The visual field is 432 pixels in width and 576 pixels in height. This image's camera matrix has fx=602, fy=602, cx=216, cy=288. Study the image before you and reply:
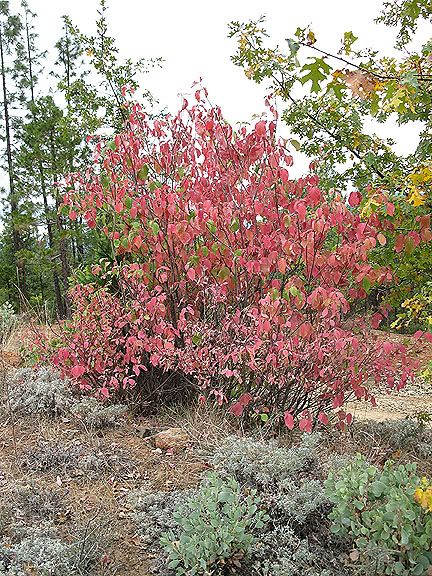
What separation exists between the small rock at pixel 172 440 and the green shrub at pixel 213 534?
1009mm

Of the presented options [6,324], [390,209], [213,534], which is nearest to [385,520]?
[213,534]

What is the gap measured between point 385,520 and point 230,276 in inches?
74.4

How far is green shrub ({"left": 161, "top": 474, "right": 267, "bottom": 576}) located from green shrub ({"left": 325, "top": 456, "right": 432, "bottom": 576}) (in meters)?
0.34

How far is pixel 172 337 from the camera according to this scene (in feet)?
12.4

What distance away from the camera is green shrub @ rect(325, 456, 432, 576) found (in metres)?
2.15

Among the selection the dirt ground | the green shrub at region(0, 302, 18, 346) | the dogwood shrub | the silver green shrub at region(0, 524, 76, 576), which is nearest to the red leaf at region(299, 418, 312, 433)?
the dogwood shrub

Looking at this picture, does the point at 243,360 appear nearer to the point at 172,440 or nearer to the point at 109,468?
the point at 172,440

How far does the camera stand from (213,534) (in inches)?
90.0

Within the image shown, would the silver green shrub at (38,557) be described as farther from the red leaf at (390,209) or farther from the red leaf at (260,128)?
the red leaf at (260,128)

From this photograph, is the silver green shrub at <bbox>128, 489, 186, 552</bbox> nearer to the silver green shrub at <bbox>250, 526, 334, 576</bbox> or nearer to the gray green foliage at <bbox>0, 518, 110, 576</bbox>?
the gray green foliage at <bbox>0, 518, 110, 576</bbox>

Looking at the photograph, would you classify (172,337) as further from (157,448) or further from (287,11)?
(287,11)

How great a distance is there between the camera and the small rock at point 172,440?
3545 mm

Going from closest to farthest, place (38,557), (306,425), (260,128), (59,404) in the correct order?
(38,557) < (306,425) < (260,128) < (59,404)

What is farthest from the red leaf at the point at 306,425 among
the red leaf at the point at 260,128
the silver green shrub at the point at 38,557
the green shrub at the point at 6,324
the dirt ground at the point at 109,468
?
the green shrub at the point at 6,324
